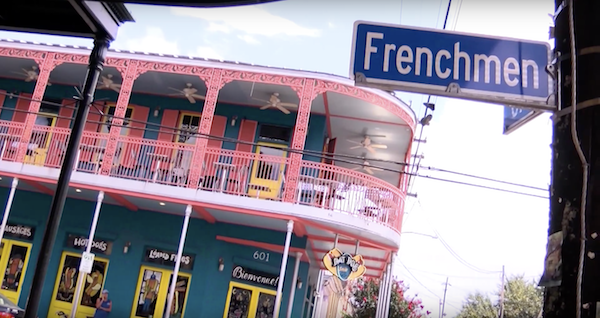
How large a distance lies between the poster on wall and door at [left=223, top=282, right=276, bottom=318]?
44.5 ft

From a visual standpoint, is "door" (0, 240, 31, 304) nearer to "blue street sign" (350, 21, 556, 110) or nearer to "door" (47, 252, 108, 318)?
"door" (47, 252, 108, 318)

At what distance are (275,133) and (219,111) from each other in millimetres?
1953

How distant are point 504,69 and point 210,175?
39.3ft

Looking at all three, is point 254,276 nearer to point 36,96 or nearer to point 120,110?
point 120,110

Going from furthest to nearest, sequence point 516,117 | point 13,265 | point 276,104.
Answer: point 13,265 < point 276,104 < point 516,117

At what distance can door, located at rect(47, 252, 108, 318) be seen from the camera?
15.3 metres

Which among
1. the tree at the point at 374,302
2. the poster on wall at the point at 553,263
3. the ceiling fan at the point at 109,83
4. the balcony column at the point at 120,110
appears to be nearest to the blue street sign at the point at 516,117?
the poster on wall at the point at 553,263

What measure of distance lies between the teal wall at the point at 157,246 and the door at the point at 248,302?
0.23 m

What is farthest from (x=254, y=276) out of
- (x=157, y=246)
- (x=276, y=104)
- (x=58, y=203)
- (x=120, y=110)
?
(x=58, y=203)

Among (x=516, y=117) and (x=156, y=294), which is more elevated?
(x=516, y=117)

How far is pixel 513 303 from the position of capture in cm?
3909

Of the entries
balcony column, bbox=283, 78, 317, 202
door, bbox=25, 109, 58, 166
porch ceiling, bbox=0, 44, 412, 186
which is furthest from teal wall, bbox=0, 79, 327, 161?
balcony column, bbox=283, 78, 317, 202

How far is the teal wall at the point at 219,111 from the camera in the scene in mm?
16219

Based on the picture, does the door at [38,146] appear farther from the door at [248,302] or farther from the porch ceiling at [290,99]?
the door at [248,302]
